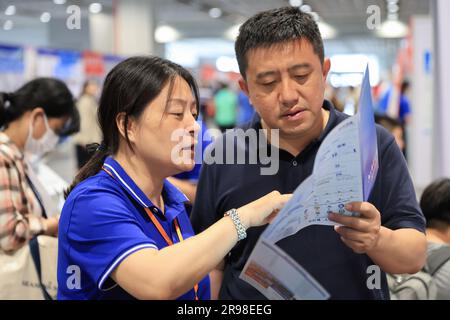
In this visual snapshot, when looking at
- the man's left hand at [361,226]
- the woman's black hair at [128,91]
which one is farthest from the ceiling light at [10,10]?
the man's left hand at [361,226]

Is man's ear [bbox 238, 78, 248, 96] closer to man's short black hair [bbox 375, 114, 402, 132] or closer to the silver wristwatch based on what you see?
the silver wristwatch

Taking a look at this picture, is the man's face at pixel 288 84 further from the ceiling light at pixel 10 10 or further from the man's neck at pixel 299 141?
the ceiling light at pixel 10 10

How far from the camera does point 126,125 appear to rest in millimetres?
1354

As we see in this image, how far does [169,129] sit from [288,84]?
1.02 ft

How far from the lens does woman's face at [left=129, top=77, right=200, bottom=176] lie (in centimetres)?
131

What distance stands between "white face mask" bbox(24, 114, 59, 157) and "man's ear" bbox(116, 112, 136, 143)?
5.40ft

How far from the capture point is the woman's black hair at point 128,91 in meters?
1.32

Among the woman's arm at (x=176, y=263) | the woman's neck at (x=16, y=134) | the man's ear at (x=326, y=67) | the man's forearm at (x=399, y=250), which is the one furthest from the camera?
the woman's neck at (x=16, y=134)

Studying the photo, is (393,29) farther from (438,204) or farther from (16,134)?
(16,134)

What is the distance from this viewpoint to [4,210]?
240 cm

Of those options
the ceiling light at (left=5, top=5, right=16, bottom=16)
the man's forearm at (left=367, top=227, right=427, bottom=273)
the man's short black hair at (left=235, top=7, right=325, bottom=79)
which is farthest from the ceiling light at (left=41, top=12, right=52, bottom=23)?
the man's forearm at (left=367, top=227, right=427, bottom=273)

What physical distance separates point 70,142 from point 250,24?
7.54 meters

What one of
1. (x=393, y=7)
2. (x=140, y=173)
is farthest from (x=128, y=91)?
(x=393, y=7)
